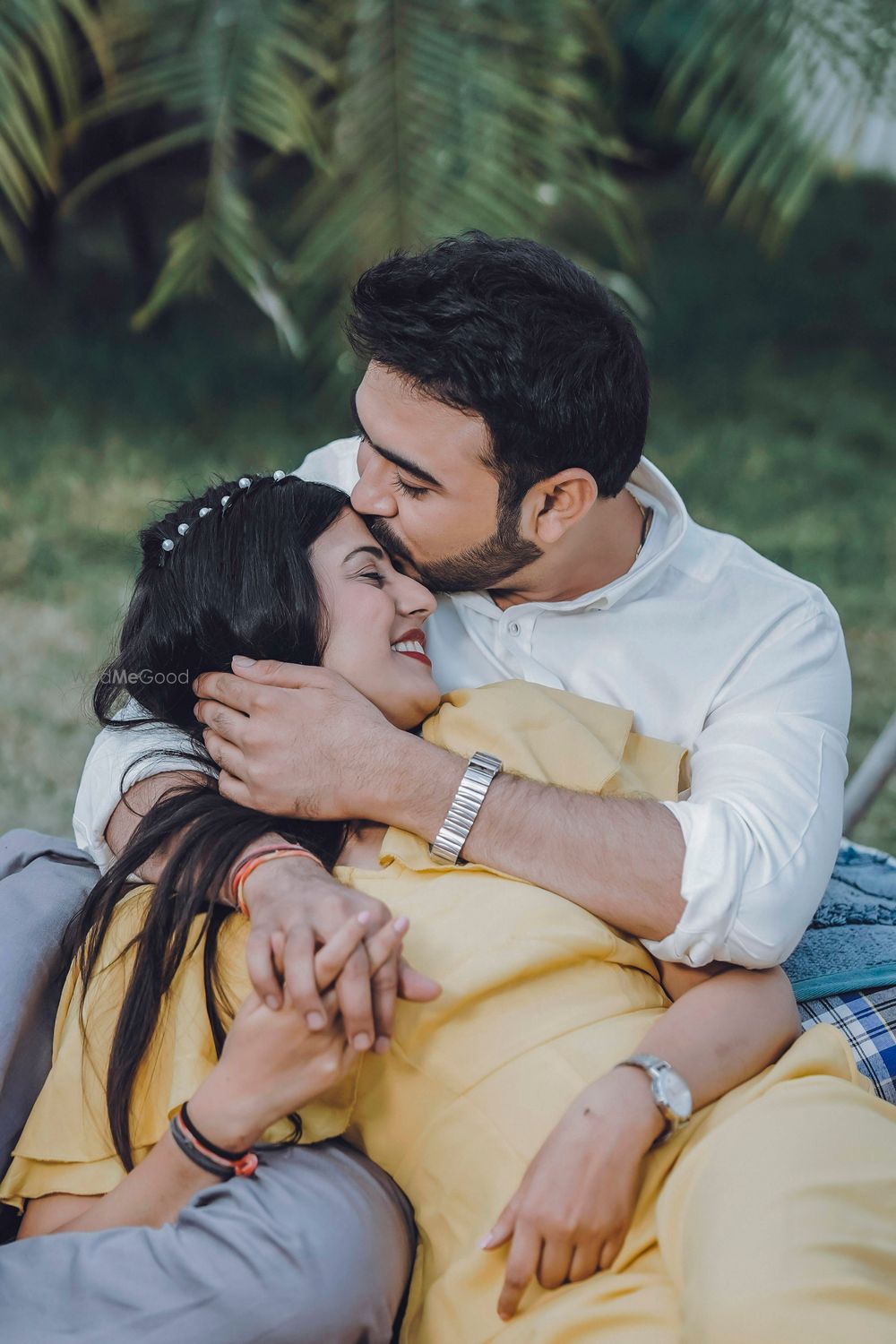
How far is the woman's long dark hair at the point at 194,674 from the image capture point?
2.02 meters

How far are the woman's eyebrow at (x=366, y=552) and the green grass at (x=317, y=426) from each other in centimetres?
184

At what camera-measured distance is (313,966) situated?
1760 mm

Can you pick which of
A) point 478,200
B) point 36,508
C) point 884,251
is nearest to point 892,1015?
point 478,200

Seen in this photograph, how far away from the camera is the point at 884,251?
8172 mm

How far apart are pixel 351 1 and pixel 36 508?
2.54 m

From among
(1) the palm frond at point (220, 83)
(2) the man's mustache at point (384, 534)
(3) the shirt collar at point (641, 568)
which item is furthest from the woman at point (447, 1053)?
(1) the palm frond at point (220, 83)

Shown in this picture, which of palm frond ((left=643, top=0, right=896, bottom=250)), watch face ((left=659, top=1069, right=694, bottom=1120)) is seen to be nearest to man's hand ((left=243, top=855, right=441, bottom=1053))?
watch face ((left=659, top=1069, right=694, bottom=1120))

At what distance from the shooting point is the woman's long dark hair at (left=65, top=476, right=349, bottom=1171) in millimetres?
2023

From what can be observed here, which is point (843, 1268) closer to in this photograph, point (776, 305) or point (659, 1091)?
point (659, 1091)

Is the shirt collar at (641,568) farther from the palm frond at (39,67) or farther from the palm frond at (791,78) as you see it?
the palm frond at (39,67)

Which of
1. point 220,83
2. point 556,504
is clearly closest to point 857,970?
point 556,504

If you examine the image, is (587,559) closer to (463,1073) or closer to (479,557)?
(479,557)

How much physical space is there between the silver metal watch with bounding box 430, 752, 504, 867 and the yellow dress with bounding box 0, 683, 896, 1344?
31 mm

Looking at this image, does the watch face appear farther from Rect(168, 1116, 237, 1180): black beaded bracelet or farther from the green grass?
the green grass
